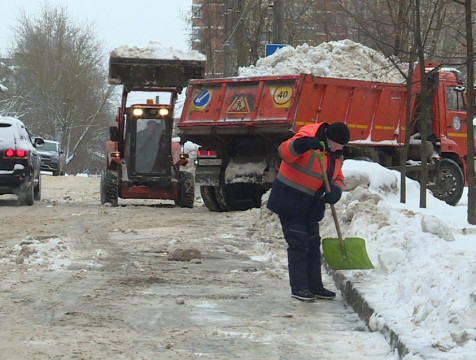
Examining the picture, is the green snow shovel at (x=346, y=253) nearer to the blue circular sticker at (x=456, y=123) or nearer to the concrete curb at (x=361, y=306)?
the concrete curb at (x=361, y=306)

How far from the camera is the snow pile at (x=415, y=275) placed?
17.7 feet

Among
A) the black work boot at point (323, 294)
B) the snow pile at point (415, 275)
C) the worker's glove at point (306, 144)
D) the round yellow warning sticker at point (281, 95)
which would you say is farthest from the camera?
the round yellow warning sticker at point (281, 95)

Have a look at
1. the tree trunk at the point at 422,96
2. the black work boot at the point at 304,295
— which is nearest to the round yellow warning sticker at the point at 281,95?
the tree trunk at the point at 422,96

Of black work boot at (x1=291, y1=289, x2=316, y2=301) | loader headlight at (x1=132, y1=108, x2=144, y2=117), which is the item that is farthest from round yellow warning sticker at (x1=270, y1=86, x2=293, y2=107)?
black work boot at (x1=291, y1=289, x2=316, y2=301)

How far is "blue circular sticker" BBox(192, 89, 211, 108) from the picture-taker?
17344 millimetres

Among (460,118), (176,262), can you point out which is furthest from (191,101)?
(176,262)

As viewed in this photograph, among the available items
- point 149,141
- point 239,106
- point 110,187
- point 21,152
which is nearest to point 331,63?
point 239,106

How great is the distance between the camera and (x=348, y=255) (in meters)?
8.23

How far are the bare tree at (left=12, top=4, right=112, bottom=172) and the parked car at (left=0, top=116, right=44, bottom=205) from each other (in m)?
50.1

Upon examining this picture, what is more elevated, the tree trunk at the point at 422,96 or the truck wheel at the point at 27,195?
the tree trunk at the point at 422,96

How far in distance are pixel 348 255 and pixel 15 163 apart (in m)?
11.2

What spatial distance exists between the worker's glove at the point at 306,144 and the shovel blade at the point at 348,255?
39.0 inches

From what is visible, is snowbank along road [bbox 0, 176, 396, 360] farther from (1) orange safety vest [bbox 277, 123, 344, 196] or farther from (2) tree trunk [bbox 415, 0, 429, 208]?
(2) tree trunk [bbox 415, 0, 429, 208]

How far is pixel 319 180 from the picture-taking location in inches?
313
